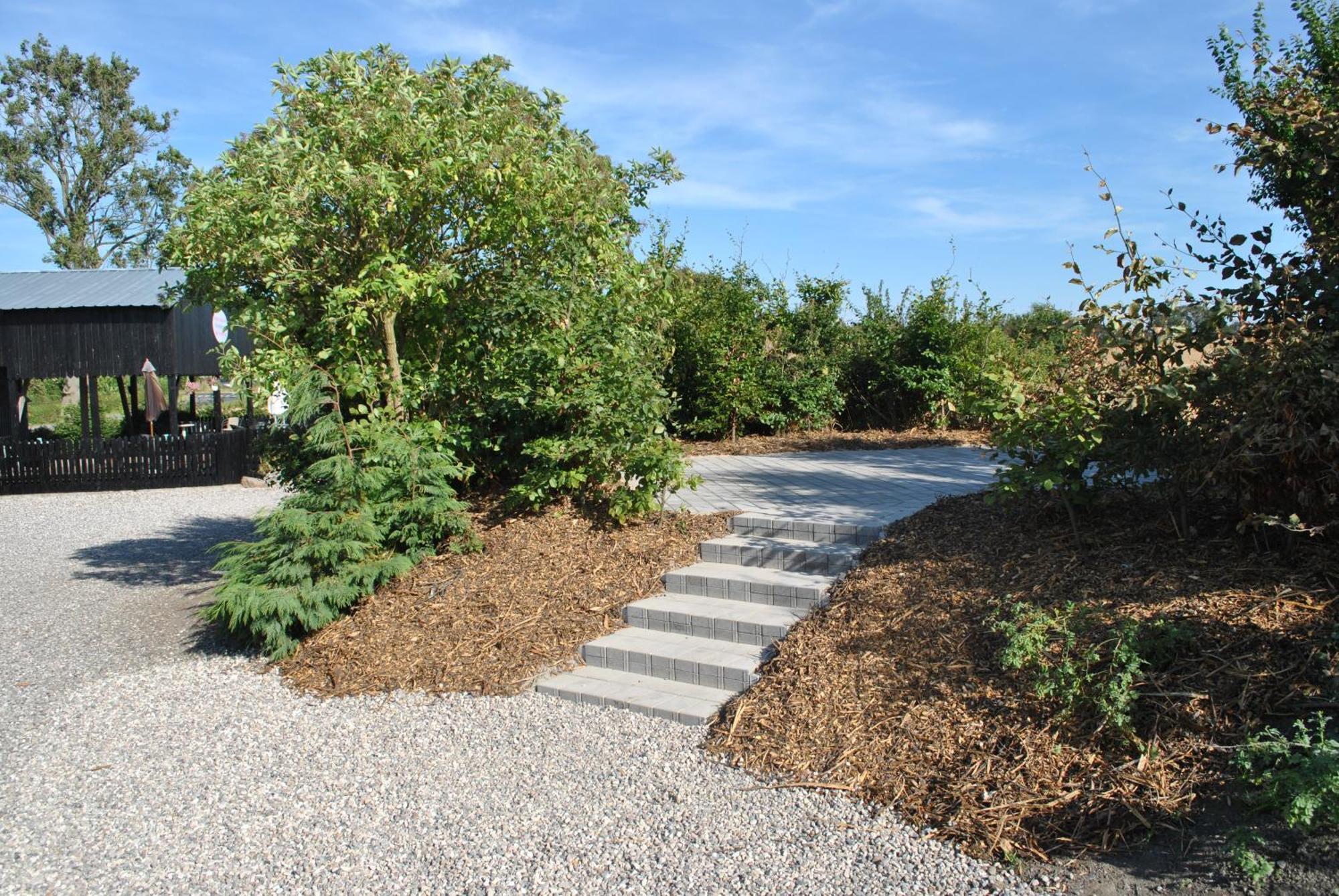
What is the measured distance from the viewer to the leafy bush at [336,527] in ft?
20.2

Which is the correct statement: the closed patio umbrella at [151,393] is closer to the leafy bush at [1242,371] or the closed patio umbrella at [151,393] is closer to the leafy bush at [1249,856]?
the leafy bush at [1242,371]

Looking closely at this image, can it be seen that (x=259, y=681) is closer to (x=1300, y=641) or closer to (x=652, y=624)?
(x=652, y=624)

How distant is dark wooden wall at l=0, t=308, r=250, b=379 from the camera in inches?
693

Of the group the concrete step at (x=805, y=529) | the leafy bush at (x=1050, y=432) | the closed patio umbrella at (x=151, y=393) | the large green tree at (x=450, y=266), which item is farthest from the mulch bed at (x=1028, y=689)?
the closed patio umbrella at (x=151, y=393)

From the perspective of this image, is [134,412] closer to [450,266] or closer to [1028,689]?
[450,266]

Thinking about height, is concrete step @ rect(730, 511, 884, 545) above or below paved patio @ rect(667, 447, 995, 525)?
below

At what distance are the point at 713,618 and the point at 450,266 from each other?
327 cm

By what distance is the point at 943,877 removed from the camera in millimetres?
3373

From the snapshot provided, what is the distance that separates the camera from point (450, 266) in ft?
22.7

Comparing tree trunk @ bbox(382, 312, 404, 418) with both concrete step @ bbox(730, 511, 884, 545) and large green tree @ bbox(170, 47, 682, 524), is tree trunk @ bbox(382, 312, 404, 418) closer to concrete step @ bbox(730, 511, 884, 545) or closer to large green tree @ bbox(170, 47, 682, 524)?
large green tree @ bbox(170, 47, 682, 524)

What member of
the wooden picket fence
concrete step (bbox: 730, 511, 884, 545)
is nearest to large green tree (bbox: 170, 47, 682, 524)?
concrete step (bbox: 730, 511, 884, 545)

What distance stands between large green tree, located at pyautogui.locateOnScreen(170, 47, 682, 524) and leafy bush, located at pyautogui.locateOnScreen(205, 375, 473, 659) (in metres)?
0.29

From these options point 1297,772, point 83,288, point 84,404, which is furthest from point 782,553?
point 83,288

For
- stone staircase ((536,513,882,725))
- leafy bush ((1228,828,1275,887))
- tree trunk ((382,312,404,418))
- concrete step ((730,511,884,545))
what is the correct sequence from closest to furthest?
leafy bush ((1228,828,1275,887)) < stone staircase ((536,513,882,725)) < concrete step ((730,511,884,545)) < tree trunk ((382,312,404,418))
